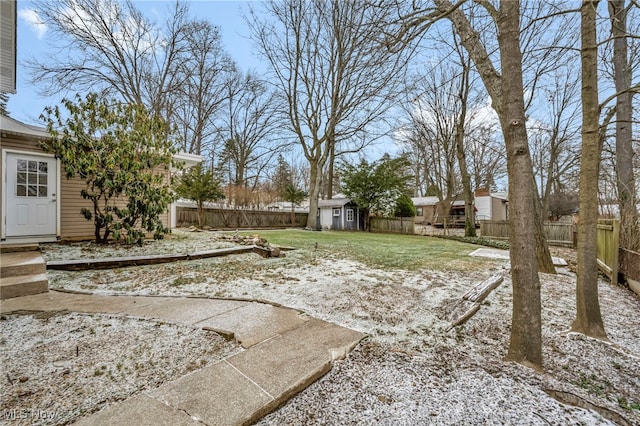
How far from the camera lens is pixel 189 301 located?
10.3 ft

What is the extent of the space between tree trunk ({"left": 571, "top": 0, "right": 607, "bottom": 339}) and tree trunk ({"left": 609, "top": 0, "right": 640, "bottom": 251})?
3590 millimetres

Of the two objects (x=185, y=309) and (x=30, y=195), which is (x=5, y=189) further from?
(x=185, y=309)

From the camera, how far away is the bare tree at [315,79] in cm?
1359

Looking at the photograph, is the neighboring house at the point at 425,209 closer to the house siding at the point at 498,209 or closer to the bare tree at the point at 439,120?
the house siding at the point at 498,209

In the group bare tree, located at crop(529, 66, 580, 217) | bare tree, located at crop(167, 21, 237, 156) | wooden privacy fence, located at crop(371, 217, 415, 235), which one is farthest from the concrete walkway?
wooden privacy fence, located at crop(371, 217, 415, 235)

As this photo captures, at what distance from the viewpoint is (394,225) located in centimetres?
1658

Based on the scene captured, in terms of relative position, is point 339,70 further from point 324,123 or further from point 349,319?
point 349,319

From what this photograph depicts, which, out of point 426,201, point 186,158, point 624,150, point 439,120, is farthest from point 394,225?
point 186,158

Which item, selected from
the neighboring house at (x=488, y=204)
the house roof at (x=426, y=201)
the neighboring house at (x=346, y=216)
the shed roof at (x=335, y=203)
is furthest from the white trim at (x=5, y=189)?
the neighboring house at (x=488, y=204)

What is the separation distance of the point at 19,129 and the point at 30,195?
135 centimetres

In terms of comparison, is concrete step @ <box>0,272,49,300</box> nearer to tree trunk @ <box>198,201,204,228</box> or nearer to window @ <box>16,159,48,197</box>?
window @ <box>16,159,48,197</box>

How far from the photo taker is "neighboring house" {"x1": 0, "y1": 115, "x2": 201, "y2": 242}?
552 cm

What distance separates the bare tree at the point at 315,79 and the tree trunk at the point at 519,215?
37.7ft

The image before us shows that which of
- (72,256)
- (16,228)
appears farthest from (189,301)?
(16,228)
